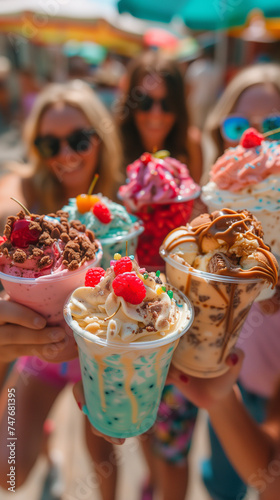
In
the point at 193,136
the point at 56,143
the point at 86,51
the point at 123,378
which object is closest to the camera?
the point at 123,378

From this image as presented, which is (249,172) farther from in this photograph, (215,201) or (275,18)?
(275,18)

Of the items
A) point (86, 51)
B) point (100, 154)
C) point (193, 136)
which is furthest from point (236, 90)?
point (86, 51)

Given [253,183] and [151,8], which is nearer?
[253,183]

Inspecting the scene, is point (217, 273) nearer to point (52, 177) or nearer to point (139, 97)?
point (52, 177)

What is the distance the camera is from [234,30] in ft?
24.1

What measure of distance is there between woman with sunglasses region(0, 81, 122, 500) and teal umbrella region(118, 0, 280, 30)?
5150 millimetres

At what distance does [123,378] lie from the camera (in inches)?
47.1

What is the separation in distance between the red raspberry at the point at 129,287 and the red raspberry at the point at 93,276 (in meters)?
0.13

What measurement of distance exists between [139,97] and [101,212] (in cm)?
213

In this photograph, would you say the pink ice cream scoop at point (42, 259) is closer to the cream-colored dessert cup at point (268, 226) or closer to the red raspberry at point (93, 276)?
the red raspberry at point (93, 276)

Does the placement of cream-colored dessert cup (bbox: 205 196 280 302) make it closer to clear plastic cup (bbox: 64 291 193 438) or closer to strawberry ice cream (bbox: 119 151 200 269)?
strawberry ice cream (bbox: 119 151 200 269)

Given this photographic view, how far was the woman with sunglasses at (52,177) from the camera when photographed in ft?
6.42

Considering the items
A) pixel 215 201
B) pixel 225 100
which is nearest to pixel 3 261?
pixel 215 201

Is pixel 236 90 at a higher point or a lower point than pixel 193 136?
higher
